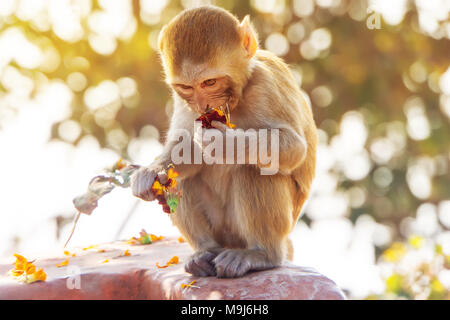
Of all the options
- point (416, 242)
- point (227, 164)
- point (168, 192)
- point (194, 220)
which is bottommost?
point (416, 242)

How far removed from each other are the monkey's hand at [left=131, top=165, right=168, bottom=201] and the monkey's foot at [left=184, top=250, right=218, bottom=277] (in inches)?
28.6

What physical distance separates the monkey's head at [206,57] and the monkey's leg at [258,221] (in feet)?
2.53

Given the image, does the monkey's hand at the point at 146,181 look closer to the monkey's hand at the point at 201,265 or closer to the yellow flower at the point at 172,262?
the monkey's hand at the point at 201,265

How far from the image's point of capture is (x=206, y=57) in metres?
4.96

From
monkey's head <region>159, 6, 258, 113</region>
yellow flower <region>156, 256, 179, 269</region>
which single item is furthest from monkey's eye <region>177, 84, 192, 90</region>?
yellow flower <region>156, 256, 179, 269</region>

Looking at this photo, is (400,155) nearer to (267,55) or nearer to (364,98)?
(364,98)

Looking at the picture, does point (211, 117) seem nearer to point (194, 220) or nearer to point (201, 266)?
point (194, 220)

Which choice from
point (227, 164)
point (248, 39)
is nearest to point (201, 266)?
point (227, 164)

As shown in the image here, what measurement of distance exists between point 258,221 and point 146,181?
1.14m

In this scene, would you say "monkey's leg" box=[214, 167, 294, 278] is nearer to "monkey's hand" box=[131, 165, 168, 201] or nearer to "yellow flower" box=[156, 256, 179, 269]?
"monkey's hand" box=[131, 165, 168, 201]

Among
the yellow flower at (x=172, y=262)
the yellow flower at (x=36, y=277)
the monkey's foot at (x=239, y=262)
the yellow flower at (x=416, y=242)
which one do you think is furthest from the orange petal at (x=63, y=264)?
the yellow flower at (x=416, y=242)

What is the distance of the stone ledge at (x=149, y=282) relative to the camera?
4801 millimetres
